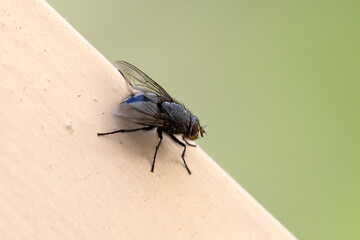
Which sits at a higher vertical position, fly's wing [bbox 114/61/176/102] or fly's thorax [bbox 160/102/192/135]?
fly's wing [bbox 114/61/176/102]

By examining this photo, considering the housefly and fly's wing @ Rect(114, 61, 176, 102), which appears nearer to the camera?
the housefly

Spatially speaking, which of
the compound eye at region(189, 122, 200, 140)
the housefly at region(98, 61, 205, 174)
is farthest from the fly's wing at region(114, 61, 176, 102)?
the compound eye at region(189, 122, 200, 140)

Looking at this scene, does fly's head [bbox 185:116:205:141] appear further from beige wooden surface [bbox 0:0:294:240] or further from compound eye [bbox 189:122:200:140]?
beige wooden surface [bbox 0:0:294:240]

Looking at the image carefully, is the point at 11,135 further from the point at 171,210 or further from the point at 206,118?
the point at 206,118

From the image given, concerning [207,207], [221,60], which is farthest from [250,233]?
[221,60]

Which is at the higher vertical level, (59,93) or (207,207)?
(59,93)

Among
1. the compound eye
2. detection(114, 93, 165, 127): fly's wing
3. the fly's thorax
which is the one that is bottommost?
the compound eye
